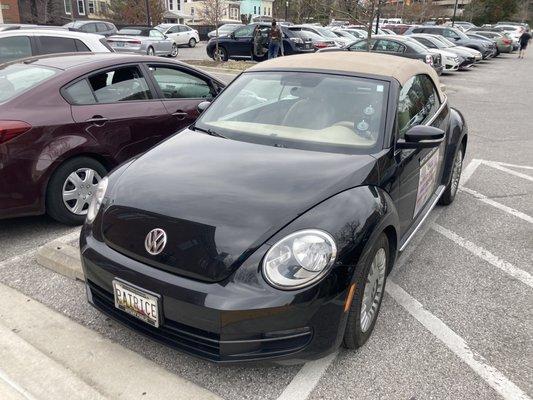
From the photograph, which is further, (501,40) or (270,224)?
(501,40)

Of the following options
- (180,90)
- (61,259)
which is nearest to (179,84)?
(180,90)

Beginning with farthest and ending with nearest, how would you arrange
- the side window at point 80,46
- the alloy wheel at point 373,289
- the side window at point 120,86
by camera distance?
the side window at point 80,46 < the side window at point 120,86 < the alloy wheel at point 373,289

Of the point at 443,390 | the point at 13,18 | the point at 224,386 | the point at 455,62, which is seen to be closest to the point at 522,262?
the point at 443,390

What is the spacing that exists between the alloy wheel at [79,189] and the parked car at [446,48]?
1818cm

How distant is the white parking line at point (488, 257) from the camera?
374 centimetres

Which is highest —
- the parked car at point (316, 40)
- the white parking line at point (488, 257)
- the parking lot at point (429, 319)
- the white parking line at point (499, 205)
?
the parked car at point (316, 40)

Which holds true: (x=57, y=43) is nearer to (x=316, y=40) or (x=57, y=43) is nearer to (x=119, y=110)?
(x=119, y=110)

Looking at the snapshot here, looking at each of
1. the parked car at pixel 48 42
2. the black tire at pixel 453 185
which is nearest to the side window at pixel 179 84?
the parked car at pixel 48 42

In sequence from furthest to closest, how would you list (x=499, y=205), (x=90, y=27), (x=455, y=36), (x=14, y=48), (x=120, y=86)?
(x=455, y=36) → (x=90, y=27) → (x=14, y=48) → (x=499, y=205) → (x=120, y=86)

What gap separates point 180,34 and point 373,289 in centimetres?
3154

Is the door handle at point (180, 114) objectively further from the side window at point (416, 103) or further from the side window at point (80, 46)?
the side window at point (80, 46)

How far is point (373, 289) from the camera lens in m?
2.80

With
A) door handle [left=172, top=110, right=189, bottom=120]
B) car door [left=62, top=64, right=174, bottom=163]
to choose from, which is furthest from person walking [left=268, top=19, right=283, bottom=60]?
car door [left=62, top=64, right=174, bottom=163]

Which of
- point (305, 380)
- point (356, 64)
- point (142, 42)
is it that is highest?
point (356, 64)
